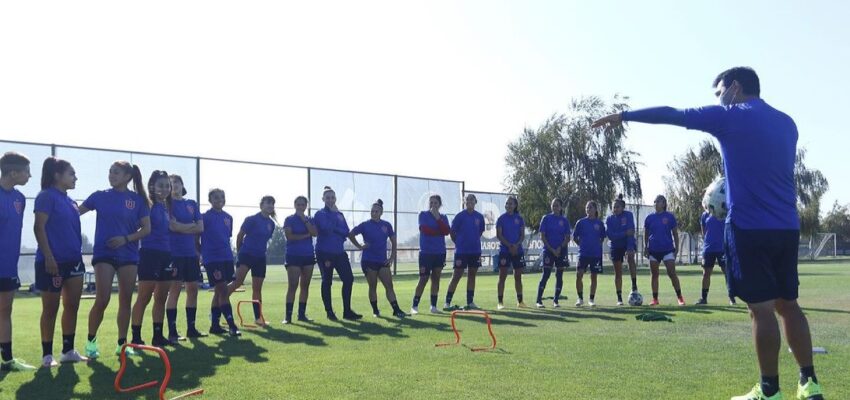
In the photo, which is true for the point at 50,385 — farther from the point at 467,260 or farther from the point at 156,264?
the point at 467,260

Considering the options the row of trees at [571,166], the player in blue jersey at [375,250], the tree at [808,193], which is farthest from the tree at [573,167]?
the player in blue jersey at [375,250]

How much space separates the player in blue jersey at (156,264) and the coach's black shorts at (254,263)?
2408 mm

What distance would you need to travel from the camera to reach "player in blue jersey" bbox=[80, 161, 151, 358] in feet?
26.5

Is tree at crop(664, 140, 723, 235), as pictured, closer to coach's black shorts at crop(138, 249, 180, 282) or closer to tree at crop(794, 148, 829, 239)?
tree at crop(794, 148, 829, 239)

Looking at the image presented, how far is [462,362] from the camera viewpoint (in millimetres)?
7367

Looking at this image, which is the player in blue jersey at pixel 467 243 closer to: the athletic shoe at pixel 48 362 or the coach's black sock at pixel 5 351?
the athletic shoe at pixel 48 362

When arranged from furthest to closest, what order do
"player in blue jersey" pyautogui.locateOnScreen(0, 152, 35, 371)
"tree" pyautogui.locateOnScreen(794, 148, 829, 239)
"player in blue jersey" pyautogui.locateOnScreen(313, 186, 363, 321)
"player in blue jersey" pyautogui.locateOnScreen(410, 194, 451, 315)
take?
"tree" pyautogui.locateOnScreen(794, 148, 829, 239) → "player in blue jersey" pyautogui.locateOnScreen(410, 194, 451, 315) → "player in blue jersey" pyautogui.locateOnScreen(313, 186, 363, 321) → "player in blue jersey" pyautogui.locateOnScreen(0, 152, 35, 371)

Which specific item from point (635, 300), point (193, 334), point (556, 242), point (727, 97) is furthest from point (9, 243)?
point (635, 300)

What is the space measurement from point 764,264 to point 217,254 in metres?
8.15

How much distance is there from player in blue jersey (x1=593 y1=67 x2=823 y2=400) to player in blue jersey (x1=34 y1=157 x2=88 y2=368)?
613cm

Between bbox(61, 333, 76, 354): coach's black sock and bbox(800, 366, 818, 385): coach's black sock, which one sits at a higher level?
bbox(800, 366, 818, 385): coach's black sock

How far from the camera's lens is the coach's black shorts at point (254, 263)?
11836mm

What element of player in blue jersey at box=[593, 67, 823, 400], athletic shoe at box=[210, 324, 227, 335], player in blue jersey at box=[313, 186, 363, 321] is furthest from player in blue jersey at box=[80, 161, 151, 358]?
player in blue jersey at box=[593, 67, 823, 400]

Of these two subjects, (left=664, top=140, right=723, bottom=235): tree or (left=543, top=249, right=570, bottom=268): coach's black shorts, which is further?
(left=664, top=140, right=723, bottom=235): tree
